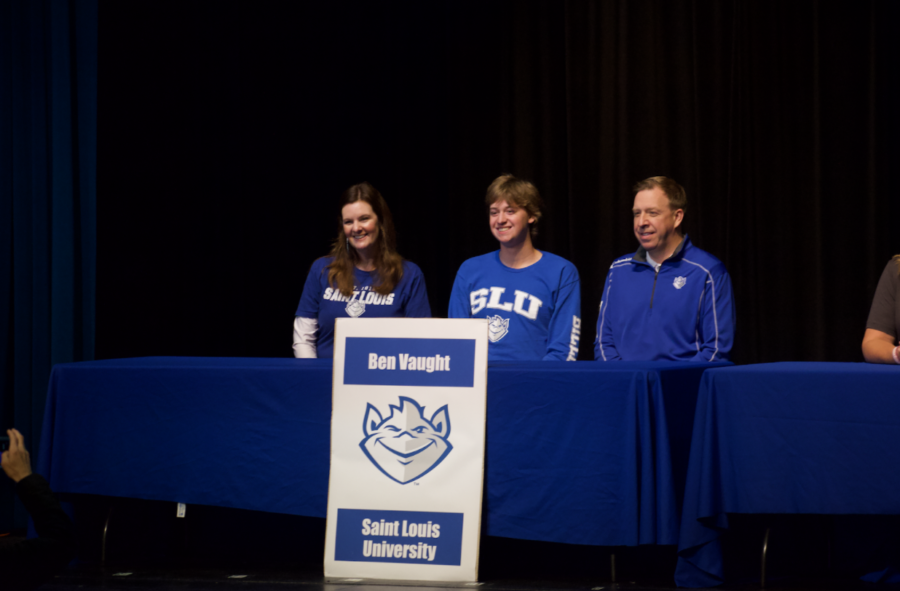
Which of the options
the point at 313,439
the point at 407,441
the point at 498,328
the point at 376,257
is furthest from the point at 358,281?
the point at 407,441

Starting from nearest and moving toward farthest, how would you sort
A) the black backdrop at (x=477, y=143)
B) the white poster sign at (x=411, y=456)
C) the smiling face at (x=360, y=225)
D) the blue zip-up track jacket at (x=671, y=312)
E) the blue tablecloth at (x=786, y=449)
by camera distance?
the blue tablecloth at (x=786, y=449), the white poster sign at (x=411, y=456), the blue zip-up track jacket at (x=671, y=312), the smiling face at (x=360, y=225), the black backdrop at (x=477, y=143)

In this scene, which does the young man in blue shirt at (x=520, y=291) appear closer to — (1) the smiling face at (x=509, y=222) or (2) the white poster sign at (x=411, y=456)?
(1) the smiling face at (x=509, y=222)

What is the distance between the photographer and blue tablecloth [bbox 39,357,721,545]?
6.79ft

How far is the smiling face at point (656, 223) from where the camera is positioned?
9.77ft

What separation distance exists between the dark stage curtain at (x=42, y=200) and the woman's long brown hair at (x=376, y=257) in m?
1.27

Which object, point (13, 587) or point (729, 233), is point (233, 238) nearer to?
point (729, 233)

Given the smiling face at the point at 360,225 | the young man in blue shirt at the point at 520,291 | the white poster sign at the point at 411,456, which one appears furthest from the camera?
the smiling face at the point at 360,225

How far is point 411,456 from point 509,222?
46.7 inches

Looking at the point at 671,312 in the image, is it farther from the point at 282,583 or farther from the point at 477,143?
the point at 477,143

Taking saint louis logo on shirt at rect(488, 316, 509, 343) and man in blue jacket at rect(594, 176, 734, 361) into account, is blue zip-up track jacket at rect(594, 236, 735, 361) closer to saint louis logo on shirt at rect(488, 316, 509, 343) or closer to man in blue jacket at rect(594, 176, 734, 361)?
man in blue jacket at rect(594, 176, 734, 361)

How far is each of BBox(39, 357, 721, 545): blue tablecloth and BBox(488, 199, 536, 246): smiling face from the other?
88 centimetres

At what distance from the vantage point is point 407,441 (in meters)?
2.19

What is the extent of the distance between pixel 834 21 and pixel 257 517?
3336 mm

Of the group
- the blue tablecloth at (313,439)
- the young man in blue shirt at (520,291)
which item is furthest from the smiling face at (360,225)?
the blue tablecloth at (313,439)
